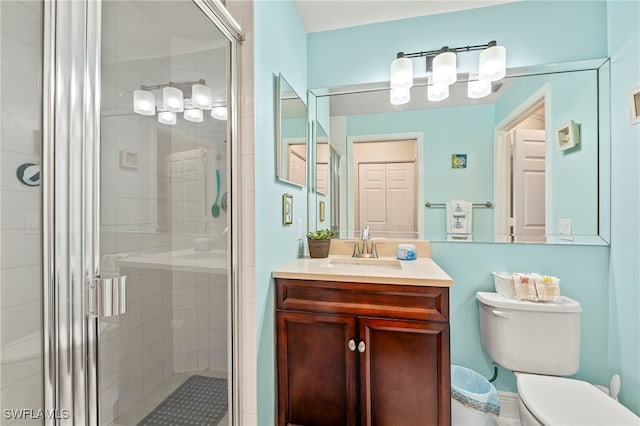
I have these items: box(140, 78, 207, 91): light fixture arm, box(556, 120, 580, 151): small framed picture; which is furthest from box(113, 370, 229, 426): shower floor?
box(556, 120, 580, 151): small framed picture

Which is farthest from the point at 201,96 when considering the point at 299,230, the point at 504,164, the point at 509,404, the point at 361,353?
the point at 509,404

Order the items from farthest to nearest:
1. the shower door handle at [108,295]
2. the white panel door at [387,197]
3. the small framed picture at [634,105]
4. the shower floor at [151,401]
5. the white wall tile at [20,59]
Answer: the white panel door at [387,197] < the small framed picture at [634,105] < the shower floor at [151,401] < the shower door handle at [108,295] < the white wall tile at [20,59]

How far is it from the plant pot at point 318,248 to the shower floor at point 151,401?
0.93 metres

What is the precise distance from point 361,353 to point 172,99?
1263mm

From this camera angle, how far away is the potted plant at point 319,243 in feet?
6.21

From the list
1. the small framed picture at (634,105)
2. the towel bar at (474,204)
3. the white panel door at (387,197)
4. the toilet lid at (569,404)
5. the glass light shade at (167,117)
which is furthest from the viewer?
the white panel door at (387,197)

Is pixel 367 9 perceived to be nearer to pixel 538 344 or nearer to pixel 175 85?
pixel 175 85

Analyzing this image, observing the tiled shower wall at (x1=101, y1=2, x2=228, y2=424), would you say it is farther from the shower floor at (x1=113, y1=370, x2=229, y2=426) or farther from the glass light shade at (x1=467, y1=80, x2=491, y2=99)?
the glass light shade at (x1=467, y1=80, x2=491, y2=99)

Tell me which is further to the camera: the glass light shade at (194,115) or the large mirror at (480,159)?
the large mirror at (480,159)

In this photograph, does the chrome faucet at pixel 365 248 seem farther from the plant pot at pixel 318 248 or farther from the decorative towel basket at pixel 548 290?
the decorative towel basket at pixel 548 290

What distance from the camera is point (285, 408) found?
4.82 feet

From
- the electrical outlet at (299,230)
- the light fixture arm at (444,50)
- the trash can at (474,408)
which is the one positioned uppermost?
the light fixture arm at (444,50)

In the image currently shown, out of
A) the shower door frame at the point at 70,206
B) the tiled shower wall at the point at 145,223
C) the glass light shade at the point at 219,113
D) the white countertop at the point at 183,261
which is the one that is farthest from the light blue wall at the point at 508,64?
the shower door frame at the point at 70,206

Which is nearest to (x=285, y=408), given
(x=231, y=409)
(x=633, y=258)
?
(x=231, y=409)
